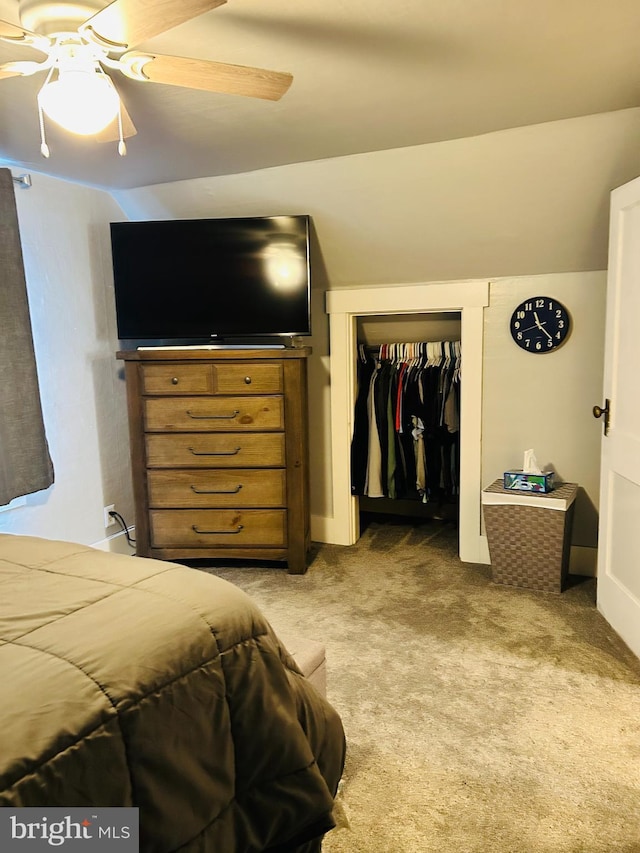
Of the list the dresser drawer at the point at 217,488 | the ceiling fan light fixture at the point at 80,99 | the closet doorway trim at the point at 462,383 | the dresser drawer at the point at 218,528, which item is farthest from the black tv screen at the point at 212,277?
the ceiling fan light fixture at the point at 80,99

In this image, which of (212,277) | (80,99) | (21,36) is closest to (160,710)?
(80,99)

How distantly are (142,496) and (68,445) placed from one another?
1.50 ft

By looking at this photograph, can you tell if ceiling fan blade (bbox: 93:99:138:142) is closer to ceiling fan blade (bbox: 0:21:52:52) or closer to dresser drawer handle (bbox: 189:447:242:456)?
ceiling fan blade (bbox: 0:21:52:52)

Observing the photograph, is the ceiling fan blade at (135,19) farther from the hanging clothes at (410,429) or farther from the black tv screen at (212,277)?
the hanging clothes at (410,429)

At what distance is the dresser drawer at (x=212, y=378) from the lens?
3.17 meters

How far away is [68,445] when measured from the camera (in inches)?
127

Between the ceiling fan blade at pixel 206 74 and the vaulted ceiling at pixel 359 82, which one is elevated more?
the vaulted ceiling at pixel 359 82

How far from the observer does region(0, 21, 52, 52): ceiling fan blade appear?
141 centimetres

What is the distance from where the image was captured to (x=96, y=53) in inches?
61.4

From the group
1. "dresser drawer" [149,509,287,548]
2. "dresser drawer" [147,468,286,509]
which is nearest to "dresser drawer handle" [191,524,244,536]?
"dresser drawer" [149,509,287,548]

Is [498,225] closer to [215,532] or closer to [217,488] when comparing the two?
[217,488]

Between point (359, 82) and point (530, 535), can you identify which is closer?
point (359, 82)

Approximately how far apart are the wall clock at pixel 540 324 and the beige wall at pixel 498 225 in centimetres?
5

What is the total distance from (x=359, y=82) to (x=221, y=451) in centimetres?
183
